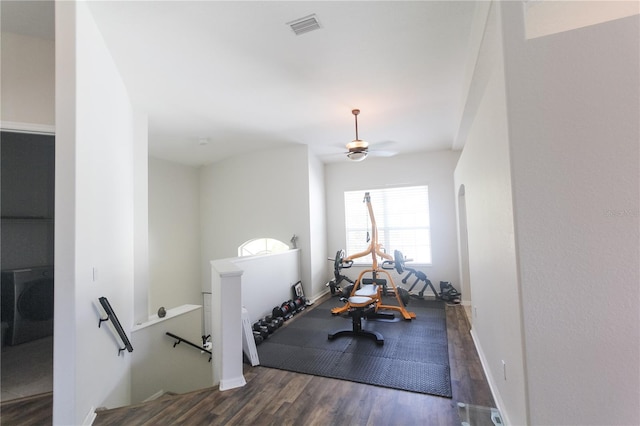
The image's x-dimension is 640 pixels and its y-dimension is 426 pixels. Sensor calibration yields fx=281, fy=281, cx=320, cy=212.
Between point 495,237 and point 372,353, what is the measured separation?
1.93m

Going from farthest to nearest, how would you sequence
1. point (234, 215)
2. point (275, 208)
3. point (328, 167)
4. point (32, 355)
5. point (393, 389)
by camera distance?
point (328, 167)
point (234, 215)
point (275, 208)
point (32, 355)
point (393, 389)

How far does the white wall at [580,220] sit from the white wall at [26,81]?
12.4 ft

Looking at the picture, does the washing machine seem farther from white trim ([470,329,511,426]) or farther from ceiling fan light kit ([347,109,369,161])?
white trim ([470,329,511,426])

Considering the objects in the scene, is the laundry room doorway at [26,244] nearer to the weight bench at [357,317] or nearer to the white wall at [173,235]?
the white wall at [173,235]

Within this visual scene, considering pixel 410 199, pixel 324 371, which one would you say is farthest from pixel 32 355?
pixel 410 199

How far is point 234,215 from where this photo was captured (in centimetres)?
636

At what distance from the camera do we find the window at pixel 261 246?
240 inches

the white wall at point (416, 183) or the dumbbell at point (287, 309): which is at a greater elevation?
the white wall at point (416, 183)

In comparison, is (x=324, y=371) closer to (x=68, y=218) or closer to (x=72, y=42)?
(x=68, y=218)

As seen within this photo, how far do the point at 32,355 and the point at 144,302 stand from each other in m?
1.22

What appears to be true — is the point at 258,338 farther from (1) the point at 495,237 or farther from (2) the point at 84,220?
(1) the point at 495,237

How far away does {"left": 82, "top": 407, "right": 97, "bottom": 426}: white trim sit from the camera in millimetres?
2010

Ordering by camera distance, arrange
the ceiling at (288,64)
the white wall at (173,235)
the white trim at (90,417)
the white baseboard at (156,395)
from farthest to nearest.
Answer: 1. the white wall at (173,235)
2. the white baseboard at (156,395)
3. the ceiling at (288,64)
4. the white trim at (90,417)

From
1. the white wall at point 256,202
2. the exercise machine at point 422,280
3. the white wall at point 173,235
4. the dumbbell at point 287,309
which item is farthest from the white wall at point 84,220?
the exercise machine at point 422,280
